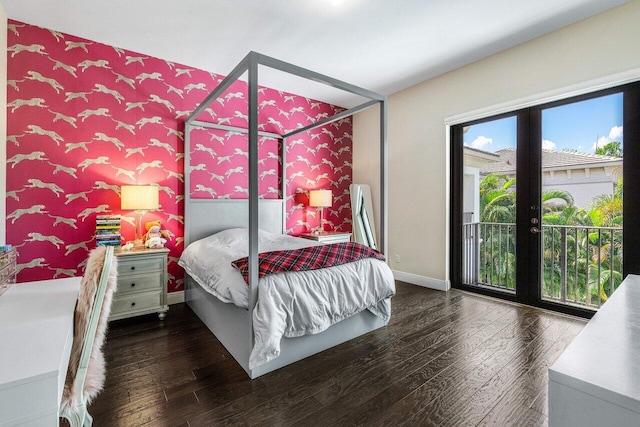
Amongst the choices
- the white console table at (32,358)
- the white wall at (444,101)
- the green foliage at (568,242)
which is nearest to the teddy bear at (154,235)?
the white console table at (32,358)

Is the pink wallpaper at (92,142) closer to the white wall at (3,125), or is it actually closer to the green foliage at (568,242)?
the white wall at (3,125)

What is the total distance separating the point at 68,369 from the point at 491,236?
4075 mm

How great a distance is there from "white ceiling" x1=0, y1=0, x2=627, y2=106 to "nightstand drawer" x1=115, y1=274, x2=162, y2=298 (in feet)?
7.61

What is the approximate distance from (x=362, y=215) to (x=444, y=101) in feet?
6.55

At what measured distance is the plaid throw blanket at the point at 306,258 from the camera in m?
2.04

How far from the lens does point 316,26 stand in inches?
107

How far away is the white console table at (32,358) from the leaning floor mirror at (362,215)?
12.4 ft

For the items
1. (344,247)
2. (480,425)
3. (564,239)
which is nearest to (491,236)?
(564,239)

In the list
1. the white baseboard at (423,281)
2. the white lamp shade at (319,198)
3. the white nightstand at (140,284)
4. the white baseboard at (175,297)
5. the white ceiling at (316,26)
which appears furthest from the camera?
the white lamp shade at (319,198)

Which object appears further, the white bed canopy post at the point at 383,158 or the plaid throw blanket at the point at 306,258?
the white bed canopy post at the point at 383,158

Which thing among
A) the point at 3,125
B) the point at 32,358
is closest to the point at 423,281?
Answer: the point at 32,358

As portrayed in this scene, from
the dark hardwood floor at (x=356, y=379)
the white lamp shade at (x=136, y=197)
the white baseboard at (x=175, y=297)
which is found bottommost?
the dark hardwood floor at (x=356, y=379)

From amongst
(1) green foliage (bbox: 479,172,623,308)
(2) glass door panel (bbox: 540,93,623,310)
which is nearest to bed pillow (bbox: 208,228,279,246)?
(1) green foliage (bbox: 479,172,623,308)

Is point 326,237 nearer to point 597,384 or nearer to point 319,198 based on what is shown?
point 319,198
